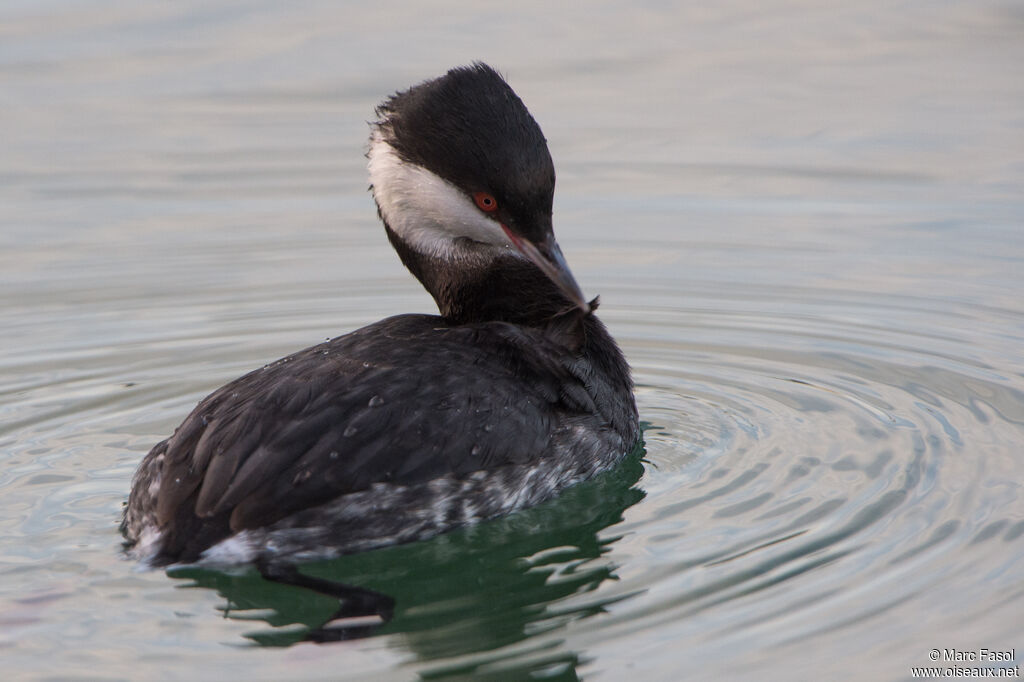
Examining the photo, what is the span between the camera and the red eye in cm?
697

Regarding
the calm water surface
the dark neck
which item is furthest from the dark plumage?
the calm water surface

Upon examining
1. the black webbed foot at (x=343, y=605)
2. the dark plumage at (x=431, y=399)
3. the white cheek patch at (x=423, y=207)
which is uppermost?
the white cheek patch at (x=423, y=207)

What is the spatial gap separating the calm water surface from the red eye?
1330mm

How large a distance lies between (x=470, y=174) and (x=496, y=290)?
0.71 meters

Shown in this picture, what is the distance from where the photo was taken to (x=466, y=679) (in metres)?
5.25

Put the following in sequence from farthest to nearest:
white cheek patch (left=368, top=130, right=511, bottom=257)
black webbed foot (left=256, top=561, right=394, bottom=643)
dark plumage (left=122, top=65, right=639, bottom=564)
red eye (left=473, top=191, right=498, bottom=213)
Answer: white cheek patch (left=368, top=130, right=511, bottom=257) < red eye (left=473, top=191, right=498, bottom=213) < dark plumage (left=122, top=65, right=639, bottom=564) < black webbed foot (left=256, top=561, right=394, bottom=643)

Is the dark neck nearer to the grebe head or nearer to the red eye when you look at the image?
the grebe head

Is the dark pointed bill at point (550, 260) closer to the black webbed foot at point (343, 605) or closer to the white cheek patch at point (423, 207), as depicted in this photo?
the white cheek patch at point (423, 207)

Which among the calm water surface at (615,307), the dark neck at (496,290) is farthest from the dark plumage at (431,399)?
the calm water surface at (615,307)

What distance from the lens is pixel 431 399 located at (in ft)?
20.7

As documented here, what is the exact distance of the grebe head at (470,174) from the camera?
6.86 metres

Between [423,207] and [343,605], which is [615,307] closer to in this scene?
[423,207]

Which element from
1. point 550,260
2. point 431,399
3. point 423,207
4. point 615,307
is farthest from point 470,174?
point 615,307

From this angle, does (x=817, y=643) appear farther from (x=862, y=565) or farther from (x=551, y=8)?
(x=551, y=8)
